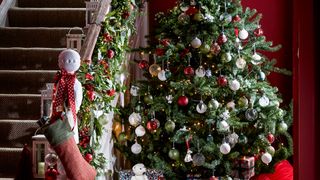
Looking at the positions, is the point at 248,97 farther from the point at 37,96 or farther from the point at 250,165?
the point at 37,96

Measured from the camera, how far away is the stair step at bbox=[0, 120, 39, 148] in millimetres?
5527

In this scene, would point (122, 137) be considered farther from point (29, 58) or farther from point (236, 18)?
point (236, 18)

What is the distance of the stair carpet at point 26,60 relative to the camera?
5543 millimetres

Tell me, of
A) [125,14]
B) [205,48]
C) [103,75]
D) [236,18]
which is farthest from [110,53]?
[236,18]

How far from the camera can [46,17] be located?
6922 millimetres

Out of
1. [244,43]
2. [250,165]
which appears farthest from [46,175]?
[244,43]

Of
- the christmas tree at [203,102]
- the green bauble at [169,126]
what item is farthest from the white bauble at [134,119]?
the green bauble at [169,126]

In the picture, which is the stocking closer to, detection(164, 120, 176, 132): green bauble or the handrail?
the handrail

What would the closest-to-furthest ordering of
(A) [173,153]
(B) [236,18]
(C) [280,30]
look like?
1. (A) [173,153]
2. (B) [236,18]
3. (C) [280,30]

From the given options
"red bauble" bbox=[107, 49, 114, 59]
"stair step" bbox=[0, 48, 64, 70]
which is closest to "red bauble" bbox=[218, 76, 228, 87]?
"red bauble" bbox=[107, 49, 114, 59]

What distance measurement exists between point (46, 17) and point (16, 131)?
1.74m

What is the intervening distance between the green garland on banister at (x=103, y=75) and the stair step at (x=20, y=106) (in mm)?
726

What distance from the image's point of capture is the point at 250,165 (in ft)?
18.5

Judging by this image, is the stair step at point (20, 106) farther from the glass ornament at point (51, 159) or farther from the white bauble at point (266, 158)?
the white bauble at point (266, 158)
